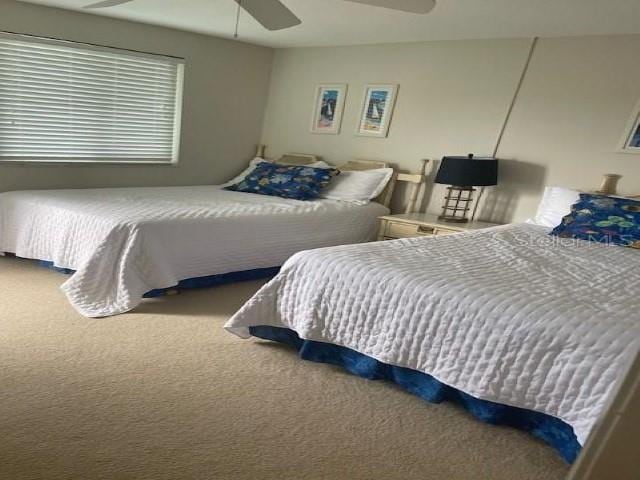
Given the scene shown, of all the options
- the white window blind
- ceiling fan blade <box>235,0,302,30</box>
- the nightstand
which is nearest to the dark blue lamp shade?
the nightstand

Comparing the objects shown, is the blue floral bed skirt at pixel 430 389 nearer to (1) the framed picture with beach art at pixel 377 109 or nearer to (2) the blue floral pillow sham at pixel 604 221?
(2) the blue floral pillow sham at pixel 604 221

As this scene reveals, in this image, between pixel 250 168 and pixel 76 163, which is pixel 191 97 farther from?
pixel 76 163

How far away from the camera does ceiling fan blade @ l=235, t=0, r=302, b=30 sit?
1968 mm

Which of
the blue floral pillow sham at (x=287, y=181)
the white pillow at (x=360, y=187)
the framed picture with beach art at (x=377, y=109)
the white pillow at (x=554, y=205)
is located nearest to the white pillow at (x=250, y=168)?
the blue floral pillow sham at (x=287, y=181)

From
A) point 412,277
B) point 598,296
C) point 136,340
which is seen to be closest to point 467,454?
point 412,277

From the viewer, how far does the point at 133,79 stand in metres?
3.67

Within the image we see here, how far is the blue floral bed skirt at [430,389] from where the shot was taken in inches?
64.1

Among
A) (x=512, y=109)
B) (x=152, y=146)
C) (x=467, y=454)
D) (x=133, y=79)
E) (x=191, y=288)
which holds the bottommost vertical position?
(x=191, y=288)

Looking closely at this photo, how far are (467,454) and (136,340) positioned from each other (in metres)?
1.55

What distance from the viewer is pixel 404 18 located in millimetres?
2908

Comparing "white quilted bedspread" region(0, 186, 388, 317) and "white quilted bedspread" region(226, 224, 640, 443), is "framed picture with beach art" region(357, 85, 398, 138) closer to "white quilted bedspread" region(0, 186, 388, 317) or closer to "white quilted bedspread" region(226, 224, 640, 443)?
"white quilted bedspread" region(0, 186, 388, 317)

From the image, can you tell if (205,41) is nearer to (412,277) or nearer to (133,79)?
(133,79)

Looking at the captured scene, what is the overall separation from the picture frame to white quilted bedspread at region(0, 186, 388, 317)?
1884 millimetres

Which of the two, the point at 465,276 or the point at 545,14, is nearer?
the point at 465,276
